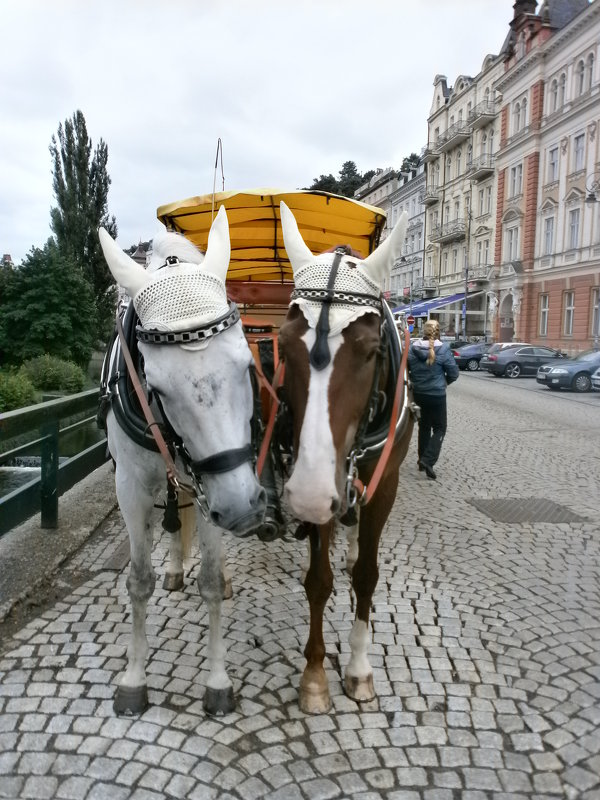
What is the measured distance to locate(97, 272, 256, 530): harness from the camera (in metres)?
2.21

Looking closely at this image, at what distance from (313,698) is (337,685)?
25 centimetres

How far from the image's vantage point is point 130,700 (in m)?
2.79

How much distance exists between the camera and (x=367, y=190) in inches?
3044

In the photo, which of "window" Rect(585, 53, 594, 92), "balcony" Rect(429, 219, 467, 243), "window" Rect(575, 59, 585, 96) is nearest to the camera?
"window" Rect(585, 53, 594, 92)

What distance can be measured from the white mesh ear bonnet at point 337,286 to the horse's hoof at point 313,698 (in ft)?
5.59

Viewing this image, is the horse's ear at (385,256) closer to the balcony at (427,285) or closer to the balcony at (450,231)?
the balcony at (450,231)

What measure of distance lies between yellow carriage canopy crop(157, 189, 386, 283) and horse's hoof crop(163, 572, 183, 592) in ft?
7.85

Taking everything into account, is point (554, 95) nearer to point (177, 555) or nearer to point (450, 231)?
point (450, 231)

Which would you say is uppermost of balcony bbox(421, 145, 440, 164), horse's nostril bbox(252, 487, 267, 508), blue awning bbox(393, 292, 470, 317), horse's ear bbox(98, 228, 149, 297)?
balcony bbox(421, 145, 440, 164)

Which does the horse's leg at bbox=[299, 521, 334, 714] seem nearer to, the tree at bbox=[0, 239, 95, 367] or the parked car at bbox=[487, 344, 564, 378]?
the tree at bbox=[0, 239, 95, 367]

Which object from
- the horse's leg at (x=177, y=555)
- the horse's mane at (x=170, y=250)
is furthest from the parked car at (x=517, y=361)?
the horse's mane at (x=170, y=250)

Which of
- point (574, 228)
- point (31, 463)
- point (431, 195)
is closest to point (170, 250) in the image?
point (31, 463)

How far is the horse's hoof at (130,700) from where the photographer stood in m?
2.77

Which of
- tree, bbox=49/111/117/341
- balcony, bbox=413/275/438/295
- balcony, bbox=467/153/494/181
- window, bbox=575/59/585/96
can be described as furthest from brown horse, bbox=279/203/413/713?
balcony, bbox=413/275/438/295
